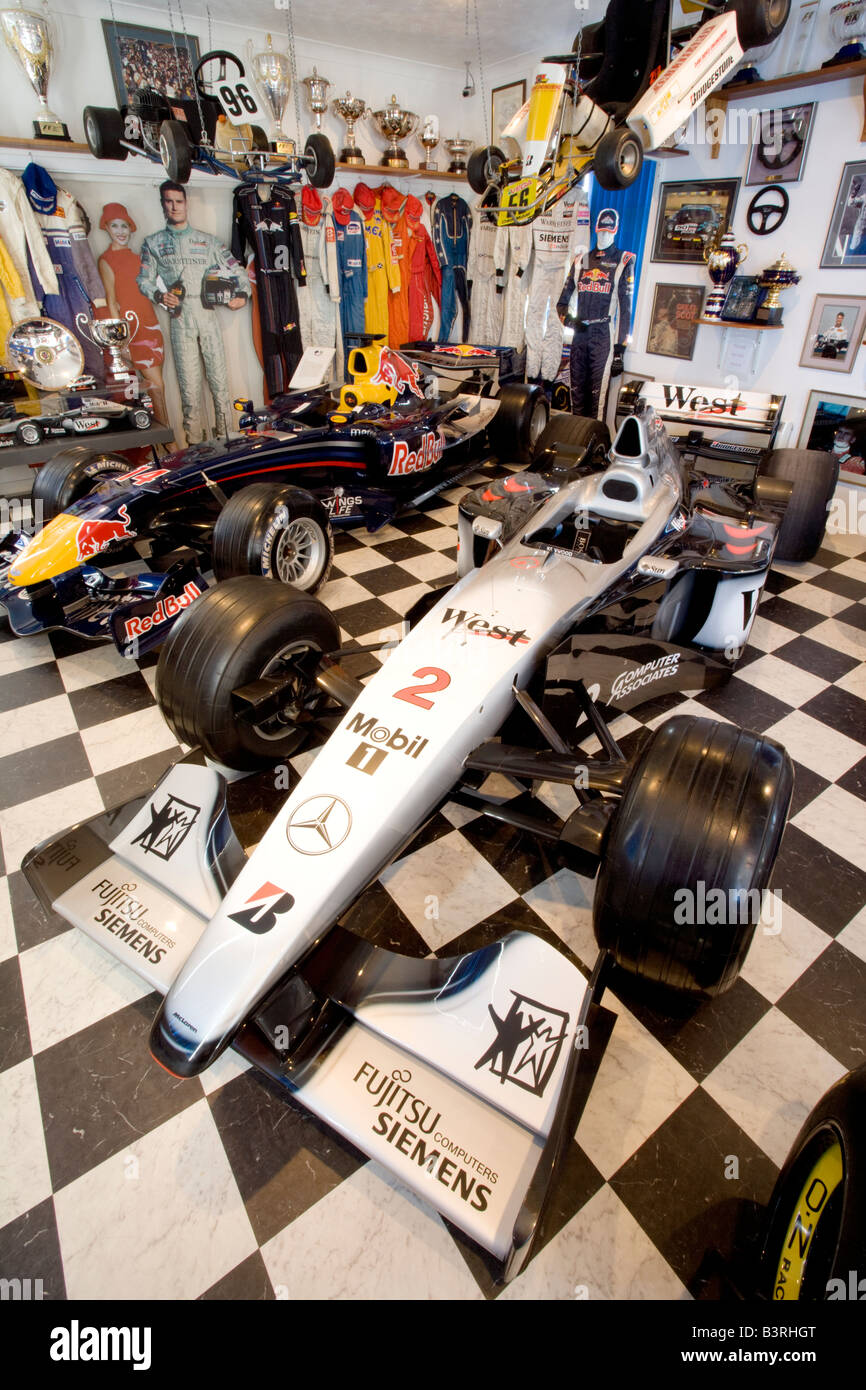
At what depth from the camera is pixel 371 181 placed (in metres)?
6.02

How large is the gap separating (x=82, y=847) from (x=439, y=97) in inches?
297

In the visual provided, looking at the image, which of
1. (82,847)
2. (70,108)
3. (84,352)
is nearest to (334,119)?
(70,108)

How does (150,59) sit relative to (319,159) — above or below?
above

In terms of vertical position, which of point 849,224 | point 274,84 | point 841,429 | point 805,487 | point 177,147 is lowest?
point 805,487

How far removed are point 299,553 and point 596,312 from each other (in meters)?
3.80

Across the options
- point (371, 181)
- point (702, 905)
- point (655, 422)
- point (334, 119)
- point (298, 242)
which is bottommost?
point (702, 905)

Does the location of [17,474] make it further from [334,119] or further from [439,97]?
[439,97]

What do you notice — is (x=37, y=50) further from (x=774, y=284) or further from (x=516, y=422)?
(x=774, y=284)

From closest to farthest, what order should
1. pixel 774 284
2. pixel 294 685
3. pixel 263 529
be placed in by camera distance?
pixel 294 685 < pixel 263 529 < pixel 774 284

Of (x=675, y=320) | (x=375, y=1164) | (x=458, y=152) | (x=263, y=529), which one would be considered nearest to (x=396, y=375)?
(x=263, y=529)

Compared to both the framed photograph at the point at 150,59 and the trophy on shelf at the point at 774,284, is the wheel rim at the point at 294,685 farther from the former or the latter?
the framed photograph at the point at 150,59

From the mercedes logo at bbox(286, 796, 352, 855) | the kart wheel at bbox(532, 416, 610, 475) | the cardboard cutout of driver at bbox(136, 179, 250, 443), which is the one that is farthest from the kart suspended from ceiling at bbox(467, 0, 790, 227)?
the mercedes logo at bbox(286, 796, 352, 855)

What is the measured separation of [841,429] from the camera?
14.1 ft

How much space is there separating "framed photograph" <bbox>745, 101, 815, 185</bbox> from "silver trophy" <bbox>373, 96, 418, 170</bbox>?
9.91 feet
